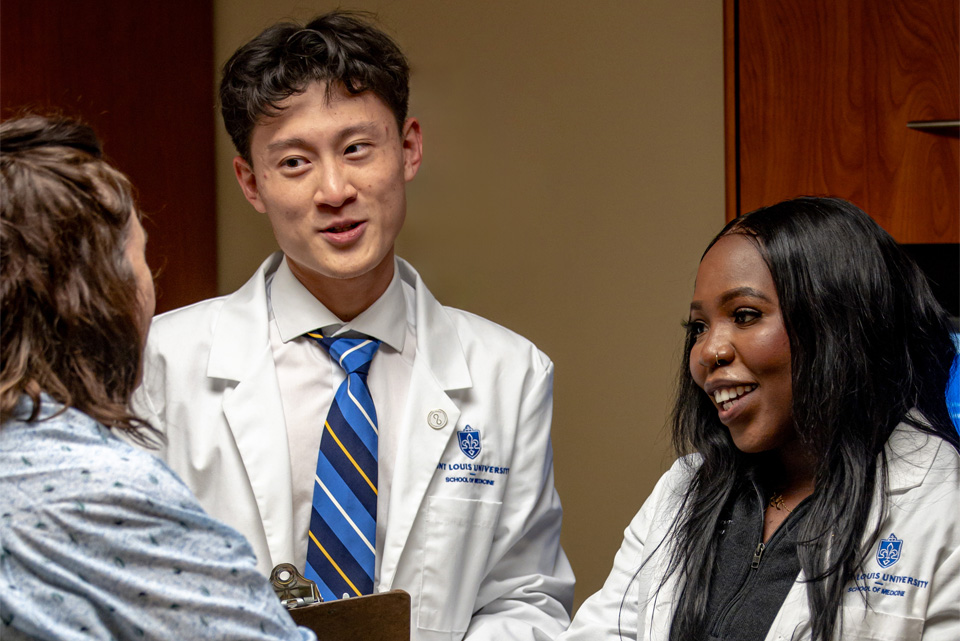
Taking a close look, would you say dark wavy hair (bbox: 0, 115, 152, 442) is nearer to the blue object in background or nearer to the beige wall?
the blue object in background

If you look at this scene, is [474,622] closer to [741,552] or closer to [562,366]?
[741,552]

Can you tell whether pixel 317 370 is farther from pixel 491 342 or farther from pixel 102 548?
pixel 102 548

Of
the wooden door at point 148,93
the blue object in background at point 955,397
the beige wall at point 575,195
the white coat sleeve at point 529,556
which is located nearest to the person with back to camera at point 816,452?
the blue object in background at point 955,397

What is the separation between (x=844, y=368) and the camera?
3.76 feet

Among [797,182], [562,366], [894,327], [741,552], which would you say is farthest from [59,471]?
[562,366]

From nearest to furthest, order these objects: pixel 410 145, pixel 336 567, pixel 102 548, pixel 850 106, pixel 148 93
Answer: pixel 102 548, pixel 336 567, pixel 410 145, pixel 850 106, pixel 148 93

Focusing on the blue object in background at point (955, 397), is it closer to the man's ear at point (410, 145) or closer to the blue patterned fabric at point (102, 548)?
the man's ear at point (410, 145)

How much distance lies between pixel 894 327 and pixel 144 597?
90 centimetres

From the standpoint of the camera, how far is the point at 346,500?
144 cm

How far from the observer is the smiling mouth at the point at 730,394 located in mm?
1189

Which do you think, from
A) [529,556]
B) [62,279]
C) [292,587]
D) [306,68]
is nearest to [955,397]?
[529,556]

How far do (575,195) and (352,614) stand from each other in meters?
1.67

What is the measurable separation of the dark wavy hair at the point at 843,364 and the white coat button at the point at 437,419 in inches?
17.7

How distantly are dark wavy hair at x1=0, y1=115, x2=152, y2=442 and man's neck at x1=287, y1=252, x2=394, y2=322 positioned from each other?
29.8 inches
